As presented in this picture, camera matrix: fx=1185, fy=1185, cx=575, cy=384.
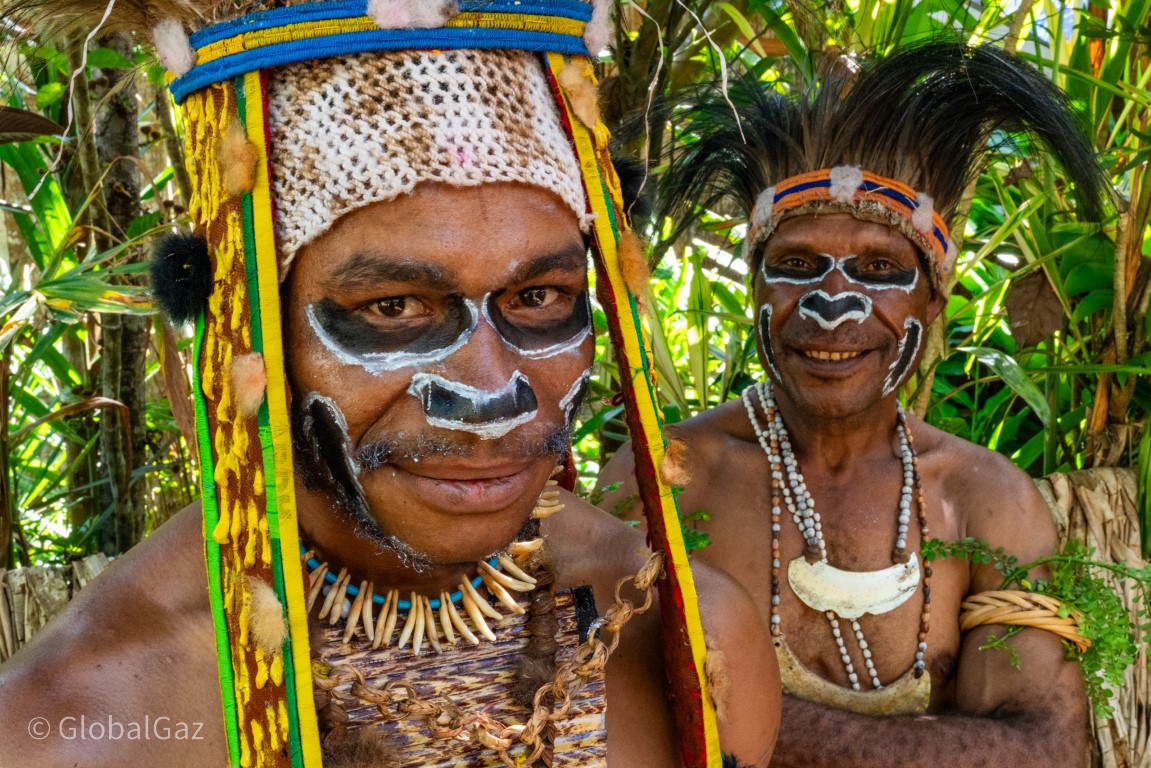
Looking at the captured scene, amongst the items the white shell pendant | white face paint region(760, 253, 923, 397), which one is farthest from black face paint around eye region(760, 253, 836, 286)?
the white shell pendant

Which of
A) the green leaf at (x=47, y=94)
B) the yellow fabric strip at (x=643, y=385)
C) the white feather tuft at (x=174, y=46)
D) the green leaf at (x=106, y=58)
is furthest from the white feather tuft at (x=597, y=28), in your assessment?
the green leaf at (x=47, y=94)

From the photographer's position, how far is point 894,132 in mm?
3191

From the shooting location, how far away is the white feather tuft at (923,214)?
10.3 feet

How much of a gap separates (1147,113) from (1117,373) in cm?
82

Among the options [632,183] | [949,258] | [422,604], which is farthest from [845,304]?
[422,604]

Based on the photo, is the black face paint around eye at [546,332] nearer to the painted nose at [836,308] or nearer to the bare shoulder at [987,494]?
the painted nose at [836,308]

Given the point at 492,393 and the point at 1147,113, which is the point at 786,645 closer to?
the point at 492,393

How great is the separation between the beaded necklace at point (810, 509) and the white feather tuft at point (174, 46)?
2.01 metres

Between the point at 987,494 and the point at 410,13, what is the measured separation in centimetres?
225

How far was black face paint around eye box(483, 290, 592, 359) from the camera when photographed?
1738mm

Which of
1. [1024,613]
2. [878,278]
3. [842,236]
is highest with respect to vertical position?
[842,236]

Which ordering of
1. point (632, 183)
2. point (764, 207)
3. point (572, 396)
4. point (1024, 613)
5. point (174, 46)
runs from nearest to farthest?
point (174, 46) < point (572, 396) < point (632, 183) < point (1024, 613) < point (764, 207)

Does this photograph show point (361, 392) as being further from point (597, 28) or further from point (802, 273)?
point (802, 273)

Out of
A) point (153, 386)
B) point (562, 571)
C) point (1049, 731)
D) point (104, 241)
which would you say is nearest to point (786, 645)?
point (1049, 731)
